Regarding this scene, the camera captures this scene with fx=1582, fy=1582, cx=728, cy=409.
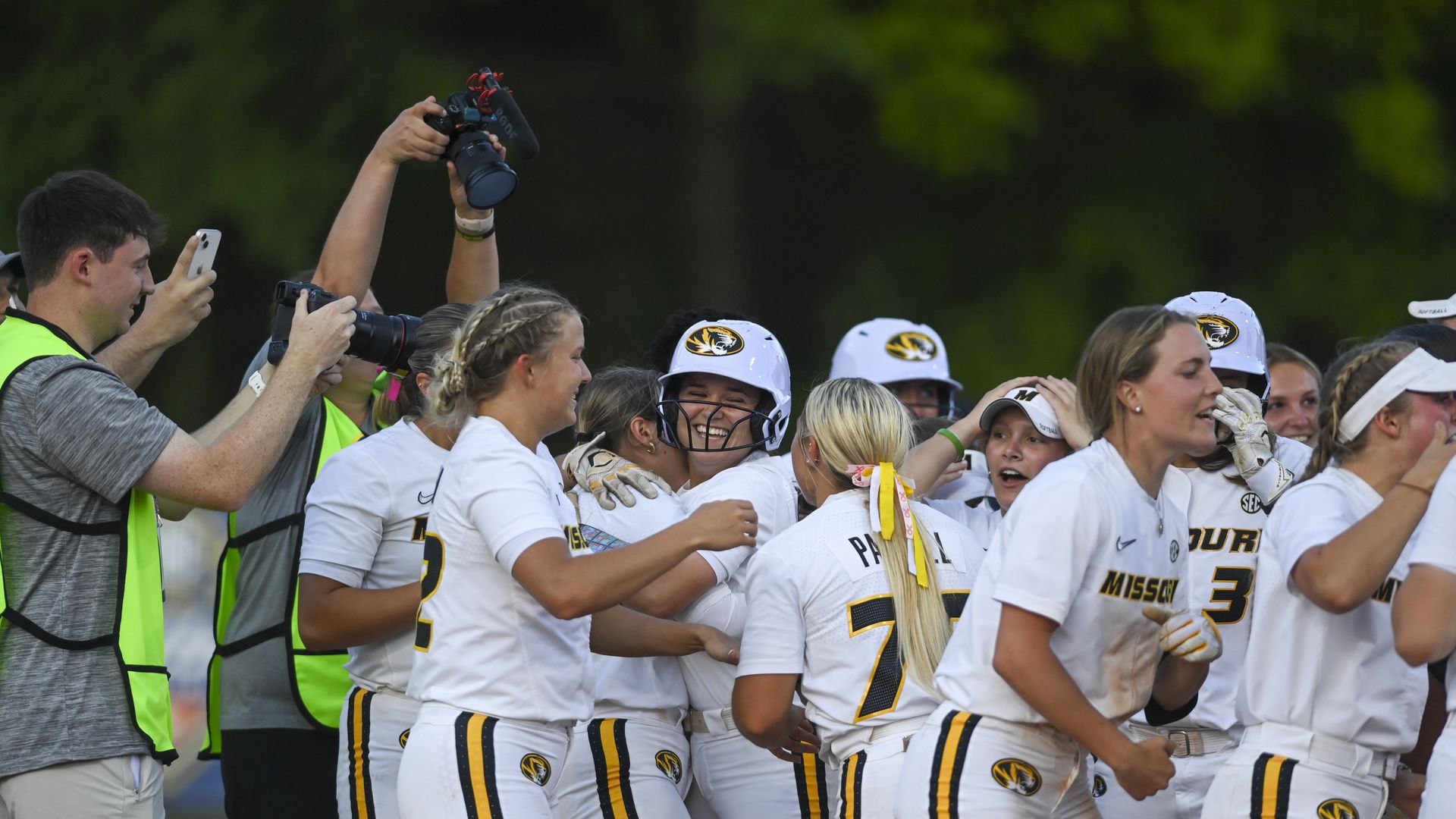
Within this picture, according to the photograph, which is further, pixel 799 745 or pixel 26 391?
pixel 799 745

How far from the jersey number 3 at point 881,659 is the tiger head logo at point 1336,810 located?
966 millimetres

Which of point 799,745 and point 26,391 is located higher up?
point 26,391

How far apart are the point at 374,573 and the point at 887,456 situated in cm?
147

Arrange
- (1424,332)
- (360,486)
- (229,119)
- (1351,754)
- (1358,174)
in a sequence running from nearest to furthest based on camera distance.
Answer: (1351,754) < (1424,332) < (360,486) < (229,119) < (1358,174)

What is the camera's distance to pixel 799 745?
4.05 meters

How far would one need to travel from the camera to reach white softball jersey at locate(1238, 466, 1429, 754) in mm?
3428

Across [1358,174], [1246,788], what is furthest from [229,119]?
[1246,788]

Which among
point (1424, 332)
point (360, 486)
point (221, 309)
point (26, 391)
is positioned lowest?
point (221, 309)

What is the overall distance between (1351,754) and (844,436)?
1.37 metres

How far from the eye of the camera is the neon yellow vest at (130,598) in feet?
12.1

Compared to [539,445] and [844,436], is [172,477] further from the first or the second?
[844,436]

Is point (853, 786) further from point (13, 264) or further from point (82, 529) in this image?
point (13, 264)

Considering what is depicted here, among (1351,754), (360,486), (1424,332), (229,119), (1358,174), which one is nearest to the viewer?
(1351,754)

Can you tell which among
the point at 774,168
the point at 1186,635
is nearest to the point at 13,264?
the point at 1186,635
